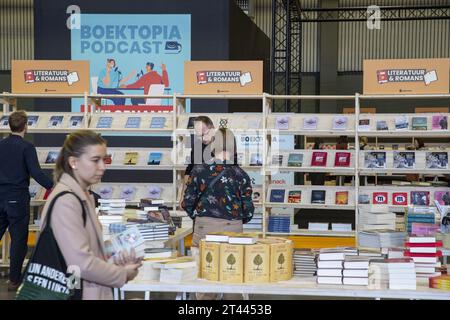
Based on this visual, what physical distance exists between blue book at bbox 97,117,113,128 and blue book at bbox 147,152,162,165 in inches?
24.5

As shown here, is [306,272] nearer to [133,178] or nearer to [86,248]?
[86,248]

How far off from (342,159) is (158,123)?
2.23m

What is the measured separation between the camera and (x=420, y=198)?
8359 millimetres

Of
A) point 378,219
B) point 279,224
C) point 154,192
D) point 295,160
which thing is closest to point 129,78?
point 154,192

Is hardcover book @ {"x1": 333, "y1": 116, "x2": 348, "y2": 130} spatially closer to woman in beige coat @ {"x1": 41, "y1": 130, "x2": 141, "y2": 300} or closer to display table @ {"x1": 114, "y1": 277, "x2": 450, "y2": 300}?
display table @ {"x1": 114, "y1": 277, "x2": 450, "y2": 300}

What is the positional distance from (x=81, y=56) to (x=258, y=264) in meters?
7.57

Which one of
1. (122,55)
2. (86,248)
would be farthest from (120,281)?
(122,55)

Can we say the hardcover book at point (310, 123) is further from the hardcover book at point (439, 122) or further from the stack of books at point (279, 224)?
the hardcover book at point (439, 122)

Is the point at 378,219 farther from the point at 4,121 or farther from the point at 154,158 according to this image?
the point at 4,121

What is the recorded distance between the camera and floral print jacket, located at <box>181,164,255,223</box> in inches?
208

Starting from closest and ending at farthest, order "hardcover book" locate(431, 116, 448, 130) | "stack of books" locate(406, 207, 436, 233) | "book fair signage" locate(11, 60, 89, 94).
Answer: "stack of books" locate(406, 207, 436, 233) → "hardcover book" locate(431, 116, 448, 130) → "book fair signage" locate(11, 60, 89, 94)

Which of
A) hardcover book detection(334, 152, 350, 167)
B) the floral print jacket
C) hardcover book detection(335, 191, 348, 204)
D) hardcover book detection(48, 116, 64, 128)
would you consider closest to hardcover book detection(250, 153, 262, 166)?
hardcover book detection(334, 152, 350, 167)

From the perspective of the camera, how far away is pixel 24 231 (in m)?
6.84
